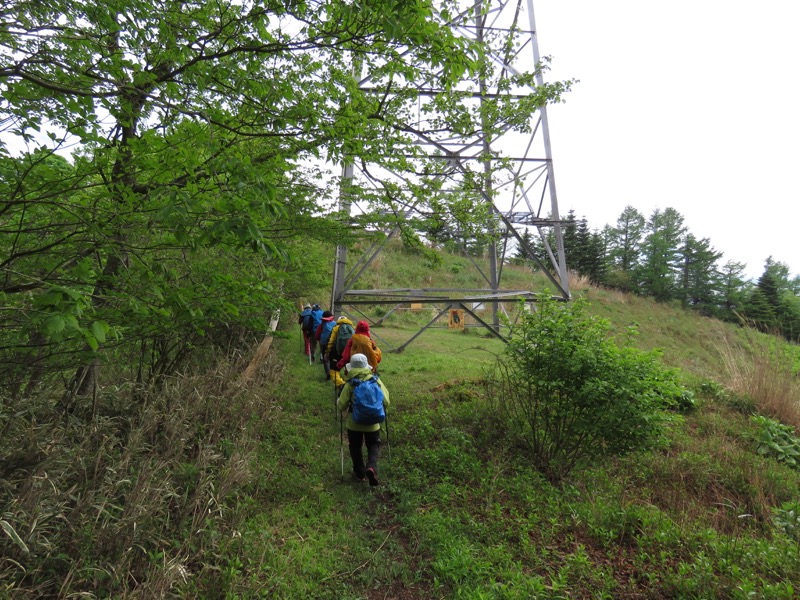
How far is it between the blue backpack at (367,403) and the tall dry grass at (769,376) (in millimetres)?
7111

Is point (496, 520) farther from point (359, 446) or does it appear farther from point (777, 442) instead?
point (777, 442)

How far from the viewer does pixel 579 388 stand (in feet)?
14.9

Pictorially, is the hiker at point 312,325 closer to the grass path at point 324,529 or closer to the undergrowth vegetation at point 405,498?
the undergrowth vegetation at point 405,498

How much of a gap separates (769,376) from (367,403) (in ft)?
24.9

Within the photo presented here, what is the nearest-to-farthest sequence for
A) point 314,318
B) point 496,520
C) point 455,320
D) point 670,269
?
point 496,520 → point 314,318 → point 455,320 → point 670,269

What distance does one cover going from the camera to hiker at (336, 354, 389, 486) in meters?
4.36

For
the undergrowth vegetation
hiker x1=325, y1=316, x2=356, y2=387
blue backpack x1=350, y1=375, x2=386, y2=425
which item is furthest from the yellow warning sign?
blue backpack x1=350, y1=375, x2=386, y2=425

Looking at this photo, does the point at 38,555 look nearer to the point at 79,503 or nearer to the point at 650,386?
the point at 79,503

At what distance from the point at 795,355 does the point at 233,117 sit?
959 centimetres

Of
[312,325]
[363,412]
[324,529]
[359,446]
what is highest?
[312,325]

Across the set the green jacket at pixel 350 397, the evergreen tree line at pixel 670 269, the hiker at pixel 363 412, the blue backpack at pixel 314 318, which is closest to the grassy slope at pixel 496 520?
the hiker at pixel 363 412

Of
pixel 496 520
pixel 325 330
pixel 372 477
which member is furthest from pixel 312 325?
pixel 496 520

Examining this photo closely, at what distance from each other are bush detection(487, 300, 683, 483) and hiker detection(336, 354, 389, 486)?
1.92 m

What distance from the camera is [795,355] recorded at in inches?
276
